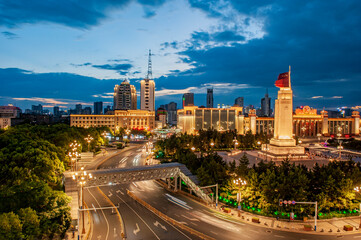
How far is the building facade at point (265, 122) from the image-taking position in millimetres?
125750

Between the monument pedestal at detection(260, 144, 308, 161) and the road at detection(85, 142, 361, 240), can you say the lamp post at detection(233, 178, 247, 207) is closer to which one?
the road at detection(85, 142, 361, 240)

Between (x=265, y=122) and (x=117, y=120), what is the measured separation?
80.7m

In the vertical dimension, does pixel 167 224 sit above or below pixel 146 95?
below

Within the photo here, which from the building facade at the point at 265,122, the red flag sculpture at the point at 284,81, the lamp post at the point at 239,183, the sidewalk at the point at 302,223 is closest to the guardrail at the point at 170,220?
the sidewalk at the point at 302,223

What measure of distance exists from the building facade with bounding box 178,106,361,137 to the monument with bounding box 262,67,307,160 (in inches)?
2158

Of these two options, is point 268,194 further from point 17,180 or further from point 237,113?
point 237,113

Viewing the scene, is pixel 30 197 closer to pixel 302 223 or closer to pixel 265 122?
pixel 302 223

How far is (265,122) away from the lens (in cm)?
13162

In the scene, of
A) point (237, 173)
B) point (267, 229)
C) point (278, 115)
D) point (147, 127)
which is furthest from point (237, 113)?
Result: point (267, 229)

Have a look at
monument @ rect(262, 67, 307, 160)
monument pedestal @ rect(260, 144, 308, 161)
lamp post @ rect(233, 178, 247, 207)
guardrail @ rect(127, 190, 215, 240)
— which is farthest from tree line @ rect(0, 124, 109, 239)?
monument @ rect(262, 67, 307, 160)

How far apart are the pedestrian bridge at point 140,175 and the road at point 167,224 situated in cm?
269

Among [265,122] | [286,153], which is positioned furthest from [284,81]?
[265,122]

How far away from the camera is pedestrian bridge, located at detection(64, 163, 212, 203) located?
1384 inches

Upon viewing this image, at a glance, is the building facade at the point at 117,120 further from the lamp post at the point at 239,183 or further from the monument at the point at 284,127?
the lamp post at the point at 239,183
